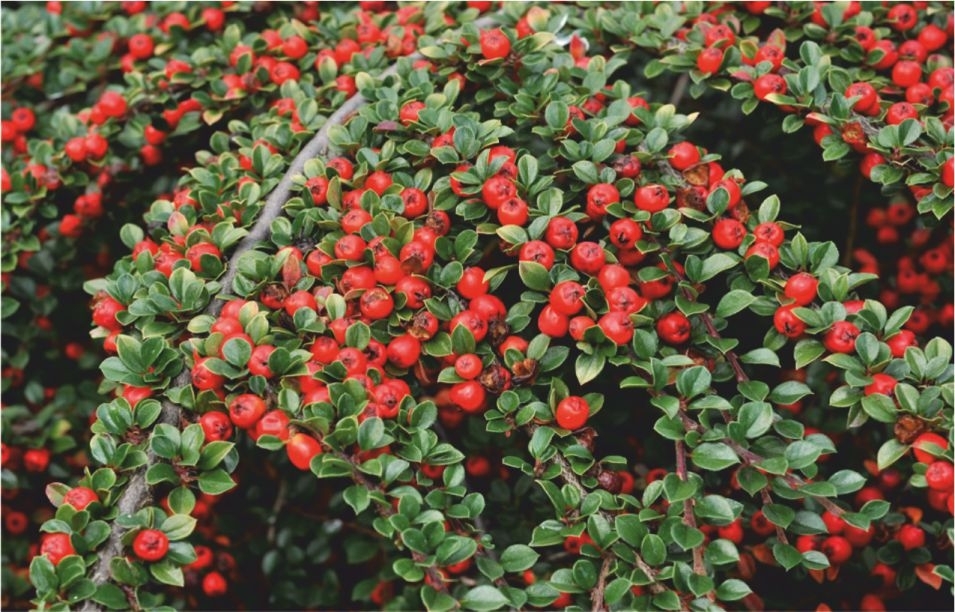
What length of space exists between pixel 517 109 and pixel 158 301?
0.94 m

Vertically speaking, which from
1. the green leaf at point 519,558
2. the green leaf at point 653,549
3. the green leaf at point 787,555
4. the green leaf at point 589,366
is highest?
the green leaf at point 589,366

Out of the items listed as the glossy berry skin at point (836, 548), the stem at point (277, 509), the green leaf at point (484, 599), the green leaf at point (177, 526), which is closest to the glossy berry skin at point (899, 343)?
the glossy berry skin at point (836, 548)

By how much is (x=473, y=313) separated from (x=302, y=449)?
45 centimetres

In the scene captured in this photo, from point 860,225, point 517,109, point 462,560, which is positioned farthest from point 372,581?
point 860,225

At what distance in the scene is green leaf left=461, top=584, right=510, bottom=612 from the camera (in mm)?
1757

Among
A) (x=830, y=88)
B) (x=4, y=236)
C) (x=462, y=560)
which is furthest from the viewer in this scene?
(x=4, y=236)

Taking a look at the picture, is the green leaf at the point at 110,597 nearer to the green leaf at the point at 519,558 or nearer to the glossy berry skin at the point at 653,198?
the green leaf at the point at 519,558

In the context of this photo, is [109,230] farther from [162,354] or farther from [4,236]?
[162,354]

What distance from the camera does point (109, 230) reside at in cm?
312

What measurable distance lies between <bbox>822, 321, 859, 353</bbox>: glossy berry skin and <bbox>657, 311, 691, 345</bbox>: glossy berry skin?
286mm

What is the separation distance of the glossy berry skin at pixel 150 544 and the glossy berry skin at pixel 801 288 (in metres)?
1.35

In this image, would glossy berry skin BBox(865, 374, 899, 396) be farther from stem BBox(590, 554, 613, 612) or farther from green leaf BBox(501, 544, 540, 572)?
green leaf BBox(501, 544, 540, 572)

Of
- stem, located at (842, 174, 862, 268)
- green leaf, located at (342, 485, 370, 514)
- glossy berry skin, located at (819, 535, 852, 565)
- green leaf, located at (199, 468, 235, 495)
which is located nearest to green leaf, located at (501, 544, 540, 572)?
green leaf, located at (342, 485, 370, 514)

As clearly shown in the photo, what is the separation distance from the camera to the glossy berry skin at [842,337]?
6.30 feet
